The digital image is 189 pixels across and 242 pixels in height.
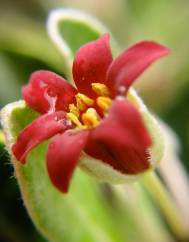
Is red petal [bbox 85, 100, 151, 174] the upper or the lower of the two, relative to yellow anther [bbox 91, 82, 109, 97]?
lower

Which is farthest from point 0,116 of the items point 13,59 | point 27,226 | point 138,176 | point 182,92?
point 182,92

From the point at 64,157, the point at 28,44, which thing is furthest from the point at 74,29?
the point at 64,157

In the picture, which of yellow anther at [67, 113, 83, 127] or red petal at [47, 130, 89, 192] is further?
yellow anther at [67, 113, 83, 127]

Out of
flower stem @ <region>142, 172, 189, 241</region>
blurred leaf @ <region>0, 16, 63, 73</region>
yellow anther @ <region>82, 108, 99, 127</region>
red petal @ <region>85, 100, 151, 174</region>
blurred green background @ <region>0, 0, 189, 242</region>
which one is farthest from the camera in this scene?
blurred leaf @ <region>0, 16, 63, 73</region>

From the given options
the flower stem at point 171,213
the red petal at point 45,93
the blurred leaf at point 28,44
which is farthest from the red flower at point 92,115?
the blurred leaf at point 28,44

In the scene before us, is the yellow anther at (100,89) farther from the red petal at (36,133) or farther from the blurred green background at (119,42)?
the blurred green background at (119,42)

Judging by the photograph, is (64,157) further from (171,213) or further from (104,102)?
(171,213)

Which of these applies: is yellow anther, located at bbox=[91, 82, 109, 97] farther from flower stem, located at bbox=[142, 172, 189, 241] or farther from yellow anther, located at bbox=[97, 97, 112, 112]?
flower stem, located at bbox=[142, 172, 189, 241]

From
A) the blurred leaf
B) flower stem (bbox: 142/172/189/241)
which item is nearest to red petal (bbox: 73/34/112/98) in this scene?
flower stem (bbox: 142/172/189/241)
